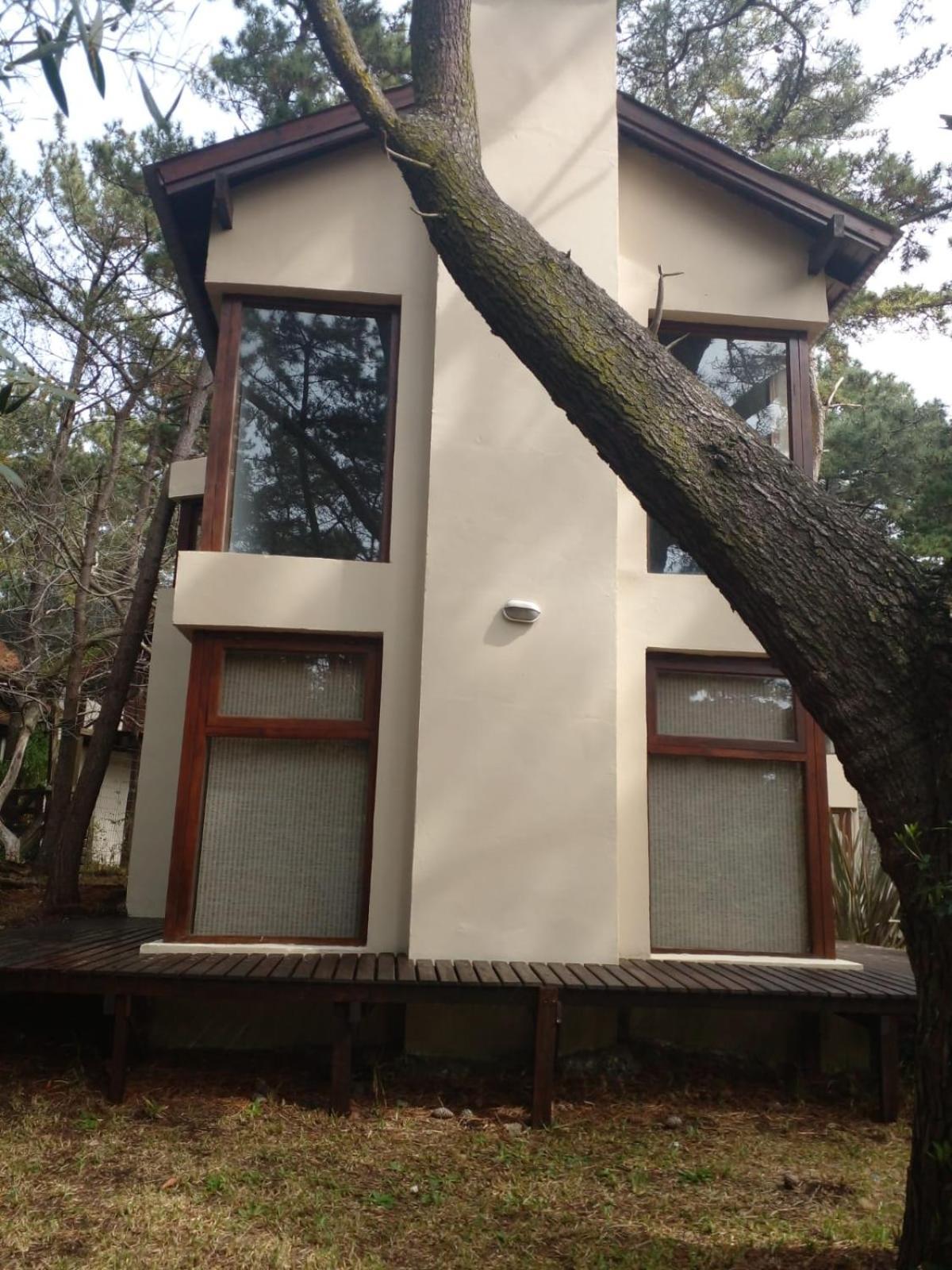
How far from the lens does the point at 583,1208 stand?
385cm

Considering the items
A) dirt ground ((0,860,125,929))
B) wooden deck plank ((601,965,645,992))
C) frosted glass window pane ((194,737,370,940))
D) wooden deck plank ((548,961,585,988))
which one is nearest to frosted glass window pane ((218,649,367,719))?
frosted glass window pane ((194,737,370,940))

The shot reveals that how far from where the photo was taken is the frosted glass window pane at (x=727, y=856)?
Result: 19.6ft

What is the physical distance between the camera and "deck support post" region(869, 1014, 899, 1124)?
503cm

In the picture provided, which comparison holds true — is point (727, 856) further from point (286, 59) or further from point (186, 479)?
point (286, 59)

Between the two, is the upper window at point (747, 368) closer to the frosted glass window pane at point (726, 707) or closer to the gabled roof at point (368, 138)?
the gabled roof at point (368, 138)

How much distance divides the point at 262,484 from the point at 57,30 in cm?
339

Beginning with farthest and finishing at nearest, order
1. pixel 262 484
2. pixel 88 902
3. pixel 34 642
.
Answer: pixel 34 642 → pixel 88 902 → pixel 262 484

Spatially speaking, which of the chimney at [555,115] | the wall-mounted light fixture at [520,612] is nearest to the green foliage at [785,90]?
the chimney at [555,115]

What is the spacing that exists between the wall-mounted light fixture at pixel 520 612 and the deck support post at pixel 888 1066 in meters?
2.80

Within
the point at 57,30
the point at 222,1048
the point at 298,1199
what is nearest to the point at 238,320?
the point at 57,30

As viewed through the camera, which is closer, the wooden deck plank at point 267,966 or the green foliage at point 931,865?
the green foliage at point 931,865

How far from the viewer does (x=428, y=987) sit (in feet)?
16.1

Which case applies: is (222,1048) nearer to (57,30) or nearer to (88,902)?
(88,902)

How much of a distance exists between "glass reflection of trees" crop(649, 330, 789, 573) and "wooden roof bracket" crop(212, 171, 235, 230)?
97cm
